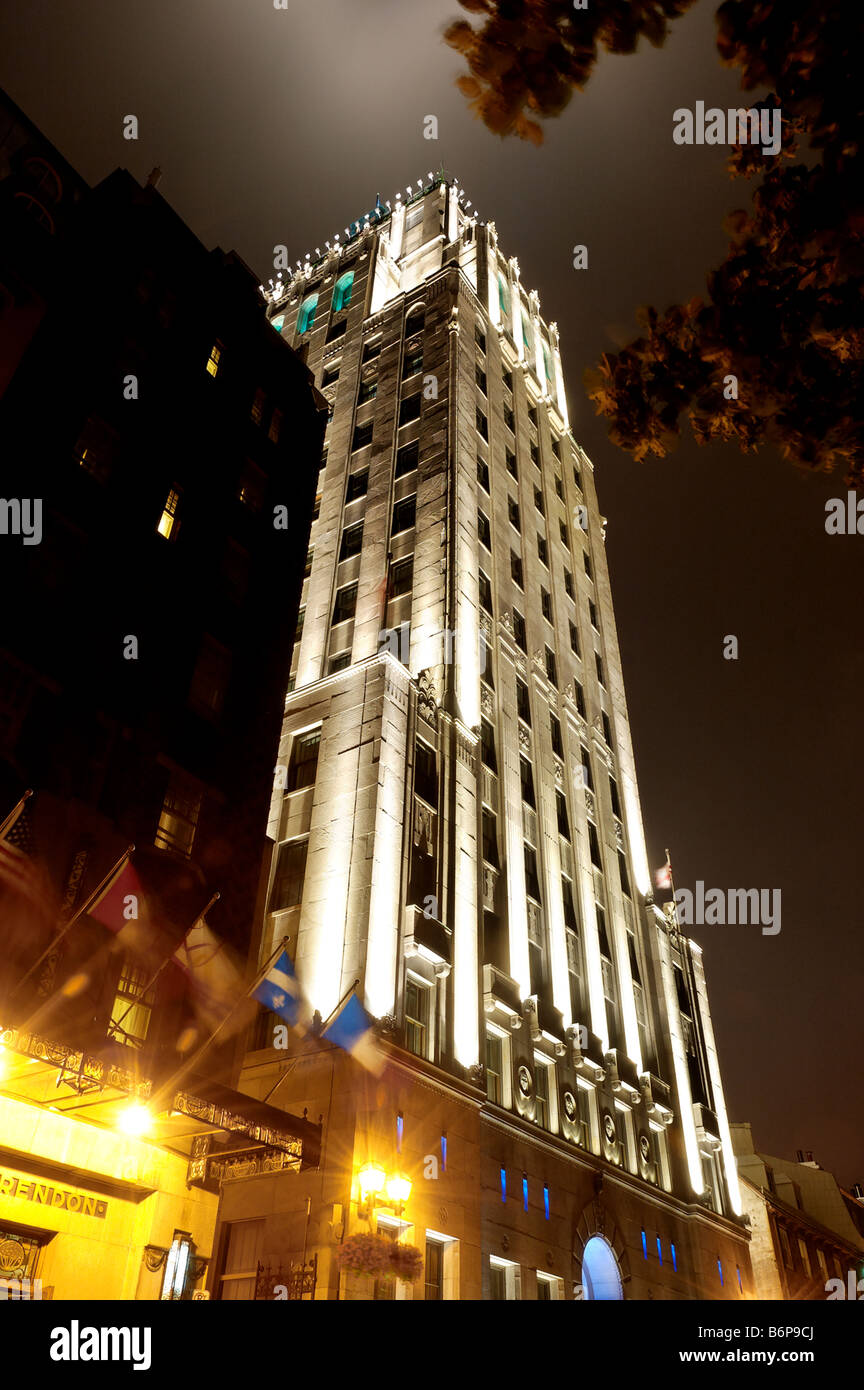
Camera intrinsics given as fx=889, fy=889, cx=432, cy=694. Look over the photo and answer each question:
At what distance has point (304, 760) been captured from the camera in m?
30.7

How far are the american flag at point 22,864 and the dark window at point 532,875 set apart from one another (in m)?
20.7

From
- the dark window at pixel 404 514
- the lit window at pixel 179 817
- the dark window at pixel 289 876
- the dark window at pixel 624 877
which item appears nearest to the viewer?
the lit window at pixel 179 817

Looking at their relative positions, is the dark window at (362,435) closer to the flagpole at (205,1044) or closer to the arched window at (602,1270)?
the flagpole at (205,1044)

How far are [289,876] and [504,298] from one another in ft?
165

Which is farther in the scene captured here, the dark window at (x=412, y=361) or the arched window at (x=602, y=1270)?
the dark window at (x=412, y=361)

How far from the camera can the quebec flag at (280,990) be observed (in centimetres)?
2053

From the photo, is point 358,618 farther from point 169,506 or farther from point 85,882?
point 85,882

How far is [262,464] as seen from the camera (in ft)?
98.0

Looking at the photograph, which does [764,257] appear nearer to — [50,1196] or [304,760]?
[50,1196]

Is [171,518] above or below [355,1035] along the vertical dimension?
above

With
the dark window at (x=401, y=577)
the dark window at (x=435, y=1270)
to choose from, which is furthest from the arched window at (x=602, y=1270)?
the dark window at (x=401, y=577)

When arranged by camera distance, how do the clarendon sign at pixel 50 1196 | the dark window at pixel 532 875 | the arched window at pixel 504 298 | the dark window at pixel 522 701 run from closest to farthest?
the clarendon sign at pixel 50 1196 < the dark window at pixel 532 875 < the dark window at pixel 522 701 < the arched window at pixel 504 298

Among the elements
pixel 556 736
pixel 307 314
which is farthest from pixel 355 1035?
pixel 307 314

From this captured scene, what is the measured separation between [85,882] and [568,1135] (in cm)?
2012
